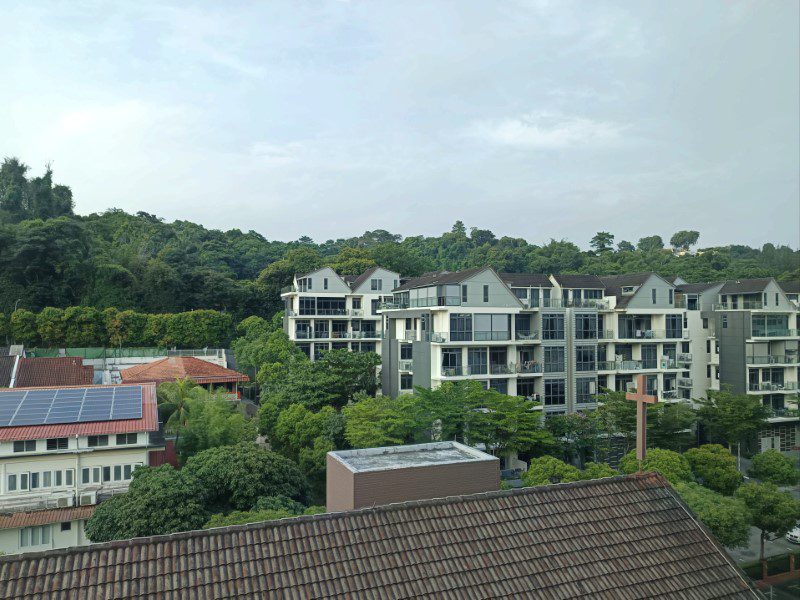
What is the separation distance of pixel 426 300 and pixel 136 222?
54.6 meters

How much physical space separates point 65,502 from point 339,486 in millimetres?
13343

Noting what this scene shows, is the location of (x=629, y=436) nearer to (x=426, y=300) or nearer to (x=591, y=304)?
(x=591, y=304)

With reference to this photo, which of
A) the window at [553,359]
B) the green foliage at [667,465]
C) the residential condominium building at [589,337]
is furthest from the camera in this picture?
the window at [553,359]

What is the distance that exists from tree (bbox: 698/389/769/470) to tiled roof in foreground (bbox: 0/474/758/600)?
76.8ft

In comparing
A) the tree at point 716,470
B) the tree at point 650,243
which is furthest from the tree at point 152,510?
the tree at point 650,243

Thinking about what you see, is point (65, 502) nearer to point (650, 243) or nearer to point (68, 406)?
point (68, 406)

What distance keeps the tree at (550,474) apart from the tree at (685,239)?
82840 mm

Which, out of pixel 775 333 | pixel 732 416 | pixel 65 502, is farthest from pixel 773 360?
pixel 65 502

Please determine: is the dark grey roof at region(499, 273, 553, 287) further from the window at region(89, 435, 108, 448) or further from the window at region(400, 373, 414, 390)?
the window at region(89, 435, 108, 448)

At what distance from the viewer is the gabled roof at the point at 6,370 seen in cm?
2923

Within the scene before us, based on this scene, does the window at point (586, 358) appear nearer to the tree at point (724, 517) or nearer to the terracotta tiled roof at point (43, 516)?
the tree at point (724, 517)

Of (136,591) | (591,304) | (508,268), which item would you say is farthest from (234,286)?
(136,591)

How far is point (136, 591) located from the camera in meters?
5.46

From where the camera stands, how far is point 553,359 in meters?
29.2
